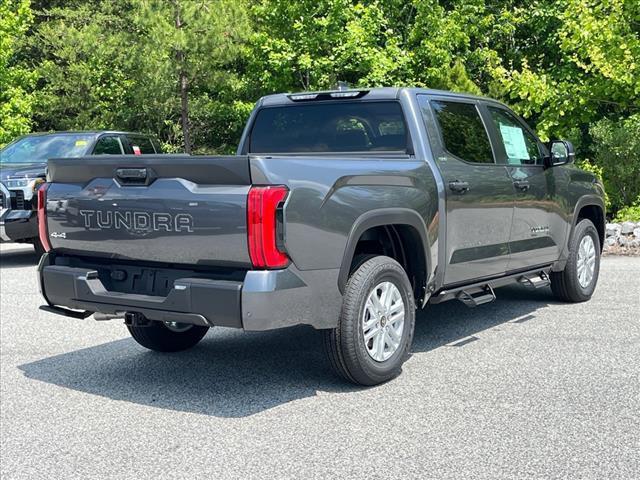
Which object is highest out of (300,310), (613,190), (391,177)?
(391,177)

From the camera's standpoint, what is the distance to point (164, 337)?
608cm

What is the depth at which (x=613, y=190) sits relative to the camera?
15.1 meters

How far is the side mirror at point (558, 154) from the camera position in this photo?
7.04 meters

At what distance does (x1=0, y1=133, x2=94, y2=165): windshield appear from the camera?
12617mm

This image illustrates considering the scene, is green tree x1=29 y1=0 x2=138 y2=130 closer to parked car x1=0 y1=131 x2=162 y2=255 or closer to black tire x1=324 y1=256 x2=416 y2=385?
parked car x1=0 y1=131 x2=162 y2=255

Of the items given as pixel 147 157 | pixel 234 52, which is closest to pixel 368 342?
pixel 147 157

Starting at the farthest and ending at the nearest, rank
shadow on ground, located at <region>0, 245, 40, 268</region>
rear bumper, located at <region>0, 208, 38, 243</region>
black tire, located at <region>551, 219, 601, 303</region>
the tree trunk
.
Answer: the tree trunk, shadow on ground, located at <region>0, 245, 40, 268</region>, rear bumper, located at <region>0, 208, 38, 243</region>, black tire, located at <region>551, 219, 601, 303</region>

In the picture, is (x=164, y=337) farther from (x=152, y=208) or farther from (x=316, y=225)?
(x=316, y=225)

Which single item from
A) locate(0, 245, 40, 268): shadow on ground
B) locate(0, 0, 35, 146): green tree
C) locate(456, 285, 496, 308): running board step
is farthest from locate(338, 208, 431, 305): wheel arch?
locate(0, 0, 35, 146): green tree

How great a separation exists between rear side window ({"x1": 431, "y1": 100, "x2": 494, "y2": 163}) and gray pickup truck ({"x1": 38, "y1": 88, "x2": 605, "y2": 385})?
0.05 ft

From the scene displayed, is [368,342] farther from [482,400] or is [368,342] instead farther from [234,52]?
[234,52]

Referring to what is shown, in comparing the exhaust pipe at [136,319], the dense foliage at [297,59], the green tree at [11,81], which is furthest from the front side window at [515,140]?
the green tree at [11,81]

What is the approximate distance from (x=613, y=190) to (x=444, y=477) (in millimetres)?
12729

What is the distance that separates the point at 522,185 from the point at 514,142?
1.56 feet
